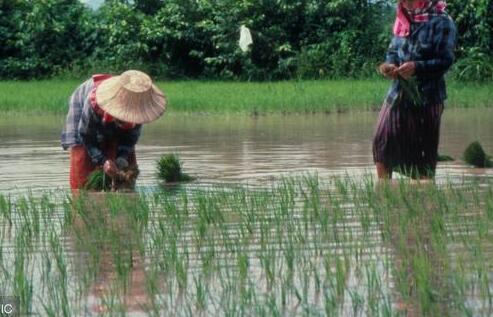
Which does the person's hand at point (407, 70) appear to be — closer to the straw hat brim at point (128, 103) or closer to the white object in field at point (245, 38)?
the straw hat brim at point (128, 103)

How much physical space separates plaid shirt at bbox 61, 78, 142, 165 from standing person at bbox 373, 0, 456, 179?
1357 mm

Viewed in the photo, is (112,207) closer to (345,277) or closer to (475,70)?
(345,277)

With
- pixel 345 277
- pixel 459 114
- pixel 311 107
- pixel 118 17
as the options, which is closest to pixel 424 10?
pixel 345 277

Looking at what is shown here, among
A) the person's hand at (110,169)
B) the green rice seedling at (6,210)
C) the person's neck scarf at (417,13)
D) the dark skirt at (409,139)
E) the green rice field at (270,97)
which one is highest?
the person's neck scarf at (417,13)

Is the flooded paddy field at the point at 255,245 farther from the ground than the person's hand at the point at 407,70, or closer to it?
closer to it

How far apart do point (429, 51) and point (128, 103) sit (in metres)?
1.59

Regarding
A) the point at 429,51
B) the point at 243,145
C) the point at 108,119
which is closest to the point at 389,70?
the point at 429,51

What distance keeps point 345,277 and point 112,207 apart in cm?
207

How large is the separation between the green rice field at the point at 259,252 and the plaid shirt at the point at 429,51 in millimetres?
535

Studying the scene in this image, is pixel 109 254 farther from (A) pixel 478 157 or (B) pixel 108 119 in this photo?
(A) pixel 478 157

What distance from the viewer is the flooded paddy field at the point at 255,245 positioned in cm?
436

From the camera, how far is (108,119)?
288 inches

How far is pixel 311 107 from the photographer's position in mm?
15180

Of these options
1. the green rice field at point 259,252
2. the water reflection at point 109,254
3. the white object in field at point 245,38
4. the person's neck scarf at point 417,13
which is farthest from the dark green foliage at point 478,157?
the white object in field at point 245,38
